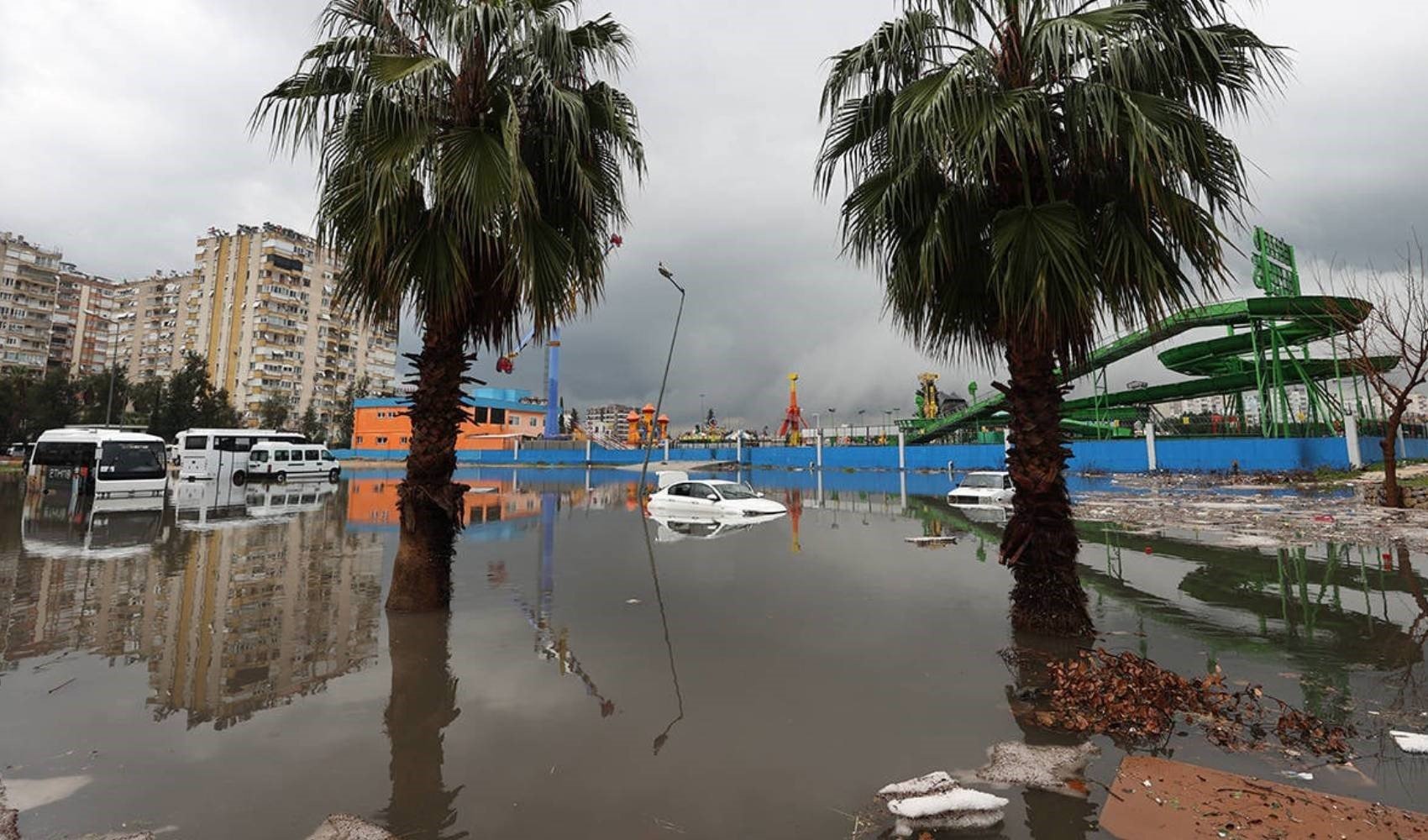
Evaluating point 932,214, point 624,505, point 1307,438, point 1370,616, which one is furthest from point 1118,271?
point 1307,438

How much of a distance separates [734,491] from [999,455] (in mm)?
31479

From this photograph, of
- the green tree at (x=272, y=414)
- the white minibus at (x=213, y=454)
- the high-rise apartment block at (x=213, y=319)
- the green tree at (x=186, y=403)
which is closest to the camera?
the white minibus at (x=213, y=454)

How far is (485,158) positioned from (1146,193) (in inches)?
244

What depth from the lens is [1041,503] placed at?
236 inches

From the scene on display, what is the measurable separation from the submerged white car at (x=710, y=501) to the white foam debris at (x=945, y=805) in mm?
14747

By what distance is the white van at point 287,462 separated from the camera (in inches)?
1281

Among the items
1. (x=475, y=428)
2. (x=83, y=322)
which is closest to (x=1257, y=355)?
(x=475, y=428)

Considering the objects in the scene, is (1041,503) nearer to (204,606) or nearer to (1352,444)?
(204,606)

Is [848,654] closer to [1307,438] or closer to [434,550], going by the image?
[434,550]

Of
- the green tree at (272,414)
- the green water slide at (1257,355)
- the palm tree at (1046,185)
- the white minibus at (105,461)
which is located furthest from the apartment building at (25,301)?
the green water slide at (1257,355)

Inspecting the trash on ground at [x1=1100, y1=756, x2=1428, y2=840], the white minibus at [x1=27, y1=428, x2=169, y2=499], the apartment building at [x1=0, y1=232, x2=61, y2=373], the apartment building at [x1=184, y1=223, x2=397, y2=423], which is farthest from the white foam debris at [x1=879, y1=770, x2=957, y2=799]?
the apartment building at [x1=0, y1=232, x2=61, y2=373]

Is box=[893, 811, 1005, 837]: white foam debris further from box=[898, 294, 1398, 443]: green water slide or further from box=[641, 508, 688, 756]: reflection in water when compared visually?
box=[898, 294, 1398, 443]: green water slide

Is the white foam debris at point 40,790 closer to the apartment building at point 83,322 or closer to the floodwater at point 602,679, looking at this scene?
the floodwater at point 602,679

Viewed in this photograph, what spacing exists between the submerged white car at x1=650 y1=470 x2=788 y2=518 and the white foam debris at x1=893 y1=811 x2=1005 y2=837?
14.8 m
